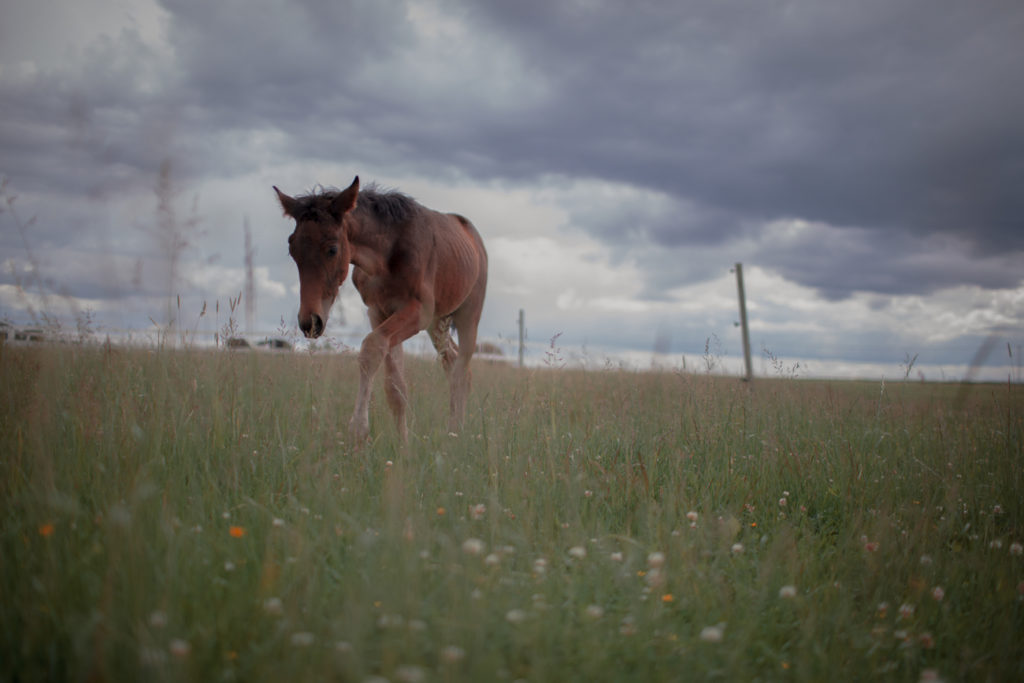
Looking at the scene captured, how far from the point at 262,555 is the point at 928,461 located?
5.37 metres

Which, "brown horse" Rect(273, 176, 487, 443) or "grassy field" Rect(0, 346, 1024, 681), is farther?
"brown horse" Rect(273, 176, 487, 443)

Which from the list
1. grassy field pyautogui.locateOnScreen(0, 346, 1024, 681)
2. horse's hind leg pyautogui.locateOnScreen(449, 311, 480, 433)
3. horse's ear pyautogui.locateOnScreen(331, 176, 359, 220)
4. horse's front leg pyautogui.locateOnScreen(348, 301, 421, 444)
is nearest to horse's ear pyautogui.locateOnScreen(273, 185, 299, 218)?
horse's ear pyautogui.locateOnScreen(331, 176, 359, 220)

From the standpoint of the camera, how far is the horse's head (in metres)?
4.72

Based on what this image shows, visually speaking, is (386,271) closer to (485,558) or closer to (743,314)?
(485,558)

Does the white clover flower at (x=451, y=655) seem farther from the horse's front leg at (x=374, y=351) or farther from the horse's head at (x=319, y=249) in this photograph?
the horse's head at (x=319, y=249)

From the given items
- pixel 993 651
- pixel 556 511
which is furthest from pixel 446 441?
pixel 993 651

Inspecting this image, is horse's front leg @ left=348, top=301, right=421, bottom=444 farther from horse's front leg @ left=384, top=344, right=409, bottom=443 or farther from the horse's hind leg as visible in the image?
the horse's hind leg

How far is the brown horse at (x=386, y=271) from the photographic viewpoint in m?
4.79

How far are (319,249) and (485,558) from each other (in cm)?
325

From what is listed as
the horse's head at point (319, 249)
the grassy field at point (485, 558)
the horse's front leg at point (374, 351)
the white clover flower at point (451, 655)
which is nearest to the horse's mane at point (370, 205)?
the horse's head at point (319, 249)

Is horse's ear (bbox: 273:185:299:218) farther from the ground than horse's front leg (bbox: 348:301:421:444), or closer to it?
farther from the ground

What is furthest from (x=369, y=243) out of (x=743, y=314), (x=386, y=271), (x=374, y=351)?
(x=743, y=314)

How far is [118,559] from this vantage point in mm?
2102

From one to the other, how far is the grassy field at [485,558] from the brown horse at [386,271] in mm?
1019
